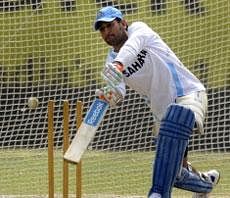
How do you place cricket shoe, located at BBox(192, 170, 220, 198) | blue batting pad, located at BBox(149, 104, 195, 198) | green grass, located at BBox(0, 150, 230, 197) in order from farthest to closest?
green grass, located at BBox(0, 150, 230, 197)
cricket shoe, located at BBox(192, 170, 220, 198)
blue batting pad, located at BBox(149, 104, 195, 198)

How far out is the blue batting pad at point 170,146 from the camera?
14.1 ft

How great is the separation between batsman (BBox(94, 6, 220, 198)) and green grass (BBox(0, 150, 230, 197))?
11.4 feet

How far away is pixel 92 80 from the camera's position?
9.28 m

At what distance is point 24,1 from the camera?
29.0ft

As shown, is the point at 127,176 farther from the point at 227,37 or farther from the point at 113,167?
the point at 227,37

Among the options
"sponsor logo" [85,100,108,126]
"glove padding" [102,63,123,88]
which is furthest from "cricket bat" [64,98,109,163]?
"glove padding" [102,63,123,88]

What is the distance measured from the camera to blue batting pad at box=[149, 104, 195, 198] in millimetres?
4305

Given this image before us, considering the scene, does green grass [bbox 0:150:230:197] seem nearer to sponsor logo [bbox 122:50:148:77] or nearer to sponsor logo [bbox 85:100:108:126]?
sponsor logo [bbox 122:50:148:77]

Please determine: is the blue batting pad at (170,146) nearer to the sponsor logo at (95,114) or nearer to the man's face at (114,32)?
the sponsor logo at (95,114)

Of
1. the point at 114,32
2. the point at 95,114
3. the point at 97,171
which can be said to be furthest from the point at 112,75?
the point at 97,171

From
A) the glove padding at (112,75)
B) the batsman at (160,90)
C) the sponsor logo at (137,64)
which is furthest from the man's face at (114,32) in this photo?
the glove padding at (112,75)

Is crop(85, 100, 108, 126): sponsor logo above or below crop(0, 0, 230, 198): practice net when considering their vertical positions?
above

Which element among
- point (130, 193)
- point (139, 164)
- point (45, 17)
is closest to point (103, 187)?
point (130, 193)

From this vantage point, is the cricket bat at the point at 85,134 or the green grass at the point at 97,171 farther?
the green grass at the point at 97,171
